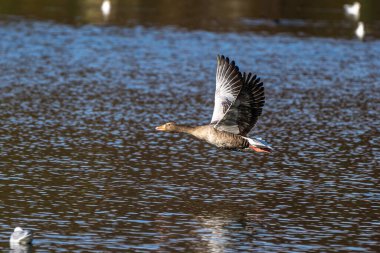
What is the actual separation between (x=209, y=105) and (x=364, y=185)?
12212 mm

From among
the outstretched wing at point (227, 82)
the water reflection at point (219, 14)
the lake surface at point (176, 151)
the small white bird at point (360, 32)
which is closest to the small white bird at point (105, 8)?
the water reflection at point (219, 14)

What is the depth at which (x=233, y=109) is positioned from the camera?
18.7 meters

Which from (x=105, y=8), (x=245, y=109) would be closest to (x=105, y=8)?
(x=105, y=8)

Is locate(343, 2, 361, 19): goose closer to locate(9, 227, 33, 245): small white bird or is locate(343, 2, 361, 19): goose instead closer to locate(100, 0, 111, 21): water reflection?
locate(100, 0, 111, 21): water reflection

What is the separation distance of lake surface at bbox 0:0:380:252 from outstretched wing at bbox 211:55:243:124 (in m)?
2.08

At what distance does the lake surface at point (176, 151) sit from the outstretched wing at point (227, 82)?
2079mm

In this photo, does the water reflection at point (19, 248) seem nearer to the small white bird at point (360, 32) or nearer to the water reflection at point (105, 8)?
the small white bird at point (360, 32)

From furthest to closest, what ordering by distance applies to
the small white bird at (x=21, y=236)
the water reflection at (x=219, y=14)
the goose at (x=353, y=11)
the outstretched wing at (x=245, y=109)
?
the goose at (x=353, y=11), the water reflection at (x=219, y=14), the outstretched wing at (x=245, y=109), the small white bird at (x=21, y=236)

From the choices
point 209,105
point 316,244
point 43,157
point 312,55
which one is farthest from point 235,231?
point 312,55

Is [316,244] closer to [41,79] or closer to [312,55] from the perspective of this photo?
[41,79]

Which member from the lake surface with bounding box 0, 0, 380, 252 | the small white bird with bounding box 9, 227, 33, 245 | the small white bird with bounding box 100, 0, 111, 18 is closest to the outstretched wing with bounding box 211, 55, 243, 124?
the lake surface with bounding box 0, 0, 380, 252

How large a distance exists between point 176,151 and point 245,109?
242 inches

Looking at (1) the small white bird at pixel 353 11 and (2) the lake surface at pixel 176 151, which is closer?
(2) the lake surface at pixel 176 151

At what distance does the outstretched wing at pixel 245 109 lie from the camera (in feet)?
60.5
